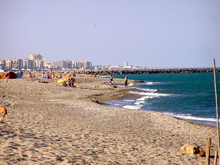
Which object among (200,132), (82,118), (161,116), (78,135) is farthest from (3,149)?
(161,116)

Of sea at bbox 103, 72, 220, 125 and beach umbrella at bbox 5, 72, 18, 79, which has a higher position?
beach umbrella at bbox 5, 72, 18, 79

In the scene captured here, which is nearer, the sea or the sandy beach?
the sandy beach

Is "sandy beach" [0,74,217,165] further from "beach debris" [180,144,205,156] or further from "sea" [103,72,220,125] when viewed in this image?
"sea" [103,72,220,125]

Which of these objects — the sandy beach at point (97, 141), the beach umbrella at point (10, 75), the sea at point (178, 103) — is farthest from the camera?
the beach umbrella at point (10, 75)

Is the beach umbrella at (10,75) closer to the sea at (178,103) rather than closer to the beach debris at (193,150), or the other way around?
the sea at (178,103)

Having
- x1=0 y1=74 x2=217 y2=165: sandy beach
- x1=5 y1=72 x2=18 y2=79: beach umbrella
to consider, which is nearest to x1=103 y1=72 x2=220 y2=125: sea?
x1=0 y1=74 x2=217 y2=165: sandy beach

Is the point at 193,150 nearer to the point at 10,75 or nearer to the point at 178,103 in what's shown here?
the point at 178,103

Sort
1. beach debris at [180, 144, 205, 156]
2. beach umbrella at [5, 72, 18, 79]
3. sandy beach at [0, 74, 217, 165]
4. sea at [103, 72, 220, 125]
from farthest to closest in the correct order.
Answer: beach umbrella at [5, 72, 18, 79], sea at [103, 72, 220, 125], beach debris at [180, 144, 205, 156], sandy beach at [0, 74, 217, 165]

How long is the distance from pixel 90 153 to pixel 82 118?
5.66m

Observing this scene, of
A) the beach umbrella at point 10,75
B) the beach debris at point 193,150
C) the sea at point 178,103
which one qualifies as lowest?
the sea at point 178,103

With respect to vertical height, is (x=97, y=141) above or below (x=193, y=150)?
above

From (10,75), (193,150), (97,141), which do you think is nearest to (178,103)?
(193,150)

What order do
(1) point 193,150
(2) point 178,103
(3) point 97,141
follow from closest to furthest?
1. (1) point 193,150
2. (3) point 97,141
3. (2) point 178,103

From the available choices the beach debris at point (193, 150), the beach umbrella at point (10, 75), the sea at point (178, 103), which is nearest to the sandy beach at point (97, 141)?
the beach debris at point (193, 150)
